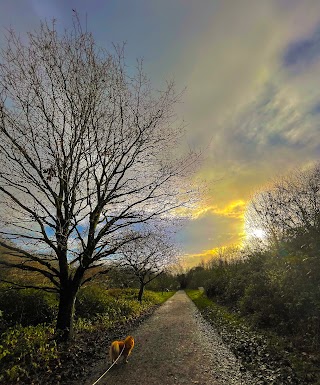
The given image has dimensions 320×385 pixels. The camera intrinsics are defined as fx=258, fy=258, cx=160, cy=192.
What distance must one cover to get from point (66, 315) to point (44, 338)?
931mm

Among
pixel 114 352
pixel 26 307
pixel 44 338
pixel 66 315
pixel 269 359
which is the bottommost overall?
pixel 269 359

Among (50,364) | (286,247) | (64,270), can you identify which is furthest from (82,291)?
(286,247)

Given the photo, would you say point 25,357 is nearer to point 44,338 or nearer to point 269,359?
point 44,338

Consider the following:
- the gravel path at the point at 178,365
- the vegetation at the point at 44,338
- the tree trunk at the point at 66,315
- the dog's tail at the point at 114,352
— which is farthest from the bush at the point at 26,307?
the dog's tail at the point at 114,352

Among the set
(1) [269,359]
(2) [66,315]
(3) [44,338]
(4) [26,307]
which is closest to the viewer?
(1) [269,359]

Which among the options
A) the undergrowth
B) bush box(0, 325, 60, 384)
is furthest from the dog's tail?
the undergrowth

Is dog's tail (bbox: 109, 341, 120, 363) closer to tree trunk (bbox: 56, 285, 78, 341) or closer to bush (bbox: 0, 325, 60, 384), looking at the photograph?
bush (bbox: 0, 325, 60, 384)

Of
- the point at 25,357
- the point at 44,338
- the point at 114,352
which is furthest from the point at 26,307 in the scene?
the point at 114,352

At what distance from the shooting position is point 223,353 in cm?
738

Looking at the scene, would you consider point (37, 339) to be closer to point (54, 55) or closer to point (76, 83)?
point (76, 83)

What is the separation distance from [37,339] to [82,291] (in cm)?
813

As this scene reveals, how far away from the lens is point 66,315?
820 cm

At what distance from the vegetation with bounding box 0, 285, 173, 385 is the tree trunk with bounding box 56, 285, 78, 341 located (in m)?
0.30

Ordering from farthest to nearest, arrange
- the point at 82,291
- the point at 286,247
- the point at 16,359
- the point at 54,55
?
the point at 82,291, the point at 286,247, the point at 54,55, the point at 16,359
